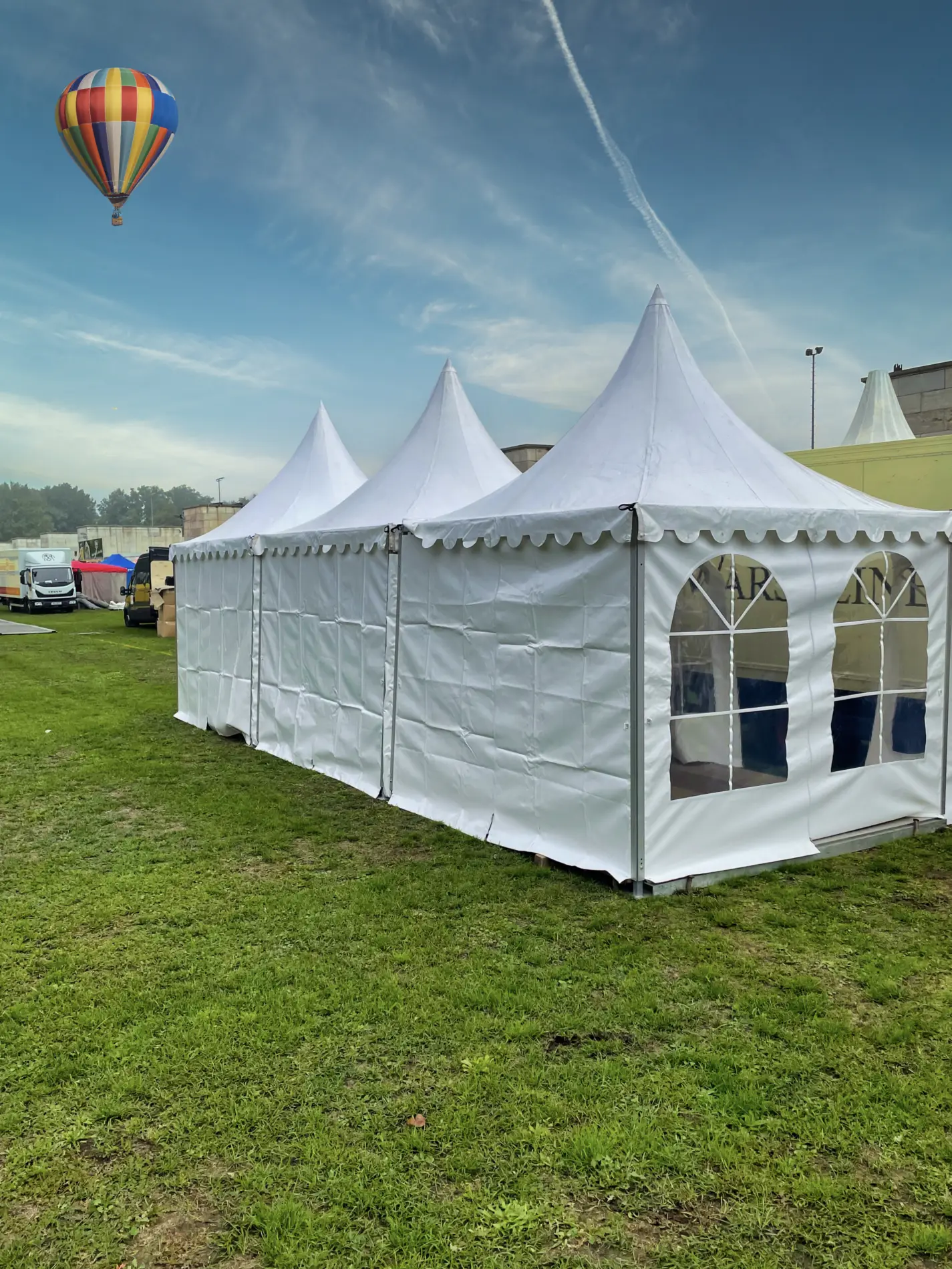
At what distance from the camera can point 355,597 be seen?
8.13 metres

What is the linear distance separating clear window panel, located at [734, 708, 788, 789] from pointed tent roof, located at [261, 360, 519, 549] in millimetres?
3292

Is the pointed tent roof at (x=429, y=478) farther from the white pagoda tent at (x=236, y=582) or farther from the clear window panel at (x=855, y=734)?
the clear window panel at (x=855, y=734)

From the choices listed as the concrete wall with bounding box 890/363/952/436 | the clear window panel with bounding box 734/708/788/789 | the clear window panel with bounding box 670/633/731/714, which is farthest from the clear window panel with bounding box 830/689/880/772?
the concrete wall with bounding box 890/363/952/436

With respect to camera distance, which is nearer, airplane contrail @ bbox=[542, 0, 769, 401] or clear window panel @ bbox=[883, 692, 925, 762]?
clear window panel @ bbox=[883, 692, 925, 762]

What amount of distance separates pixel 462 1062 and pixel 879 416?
13487mm

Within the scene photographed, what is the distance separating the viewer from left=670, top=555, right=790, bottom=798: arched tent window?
697 centimetres

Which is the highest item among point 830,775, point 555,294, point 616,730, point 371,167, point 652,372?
point 371,167

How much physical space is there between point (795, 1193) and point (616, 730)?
2889 millimetres

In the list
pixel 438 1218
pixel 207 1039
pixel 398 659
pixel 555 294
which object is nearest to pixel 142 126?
pixel 555 294

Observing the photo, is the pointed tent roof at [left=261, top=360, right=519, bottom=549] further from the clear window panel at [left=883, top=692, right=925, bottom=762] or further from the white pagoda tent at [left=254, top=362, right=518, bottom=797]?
the clear window panel at [left=883, top=692, right=925, bottom=762]

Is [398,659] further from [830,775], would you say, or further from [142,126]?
[142,126]

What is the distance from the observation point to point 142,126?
61.4 ft

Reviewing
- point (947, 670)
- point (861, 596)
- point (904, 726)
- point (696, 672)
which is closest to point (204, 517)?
point (696, 672)

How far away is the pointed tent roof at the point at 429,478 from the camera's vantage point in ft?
26.5
